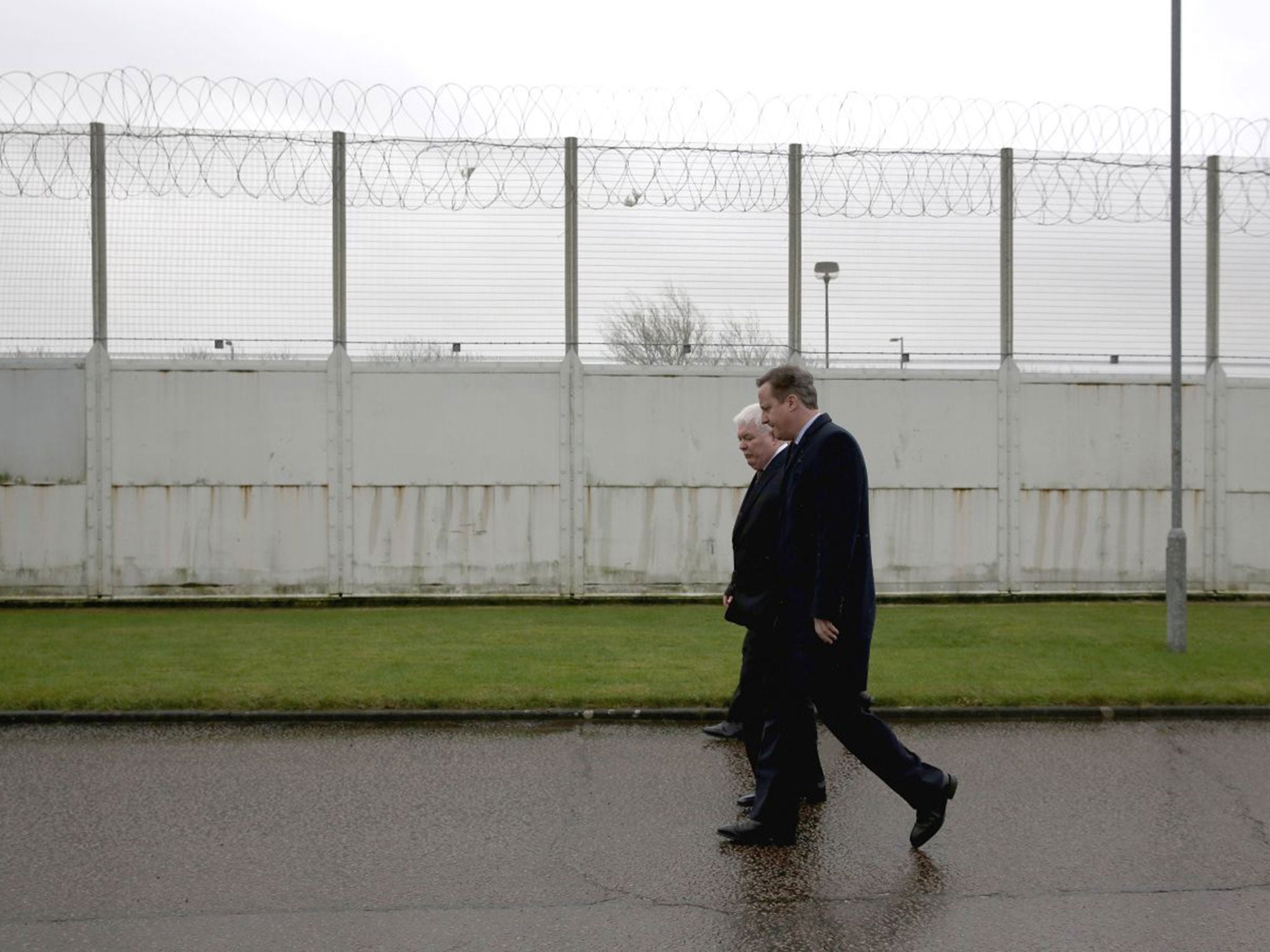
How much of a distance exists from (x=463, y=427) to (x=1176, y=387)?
24.7ft

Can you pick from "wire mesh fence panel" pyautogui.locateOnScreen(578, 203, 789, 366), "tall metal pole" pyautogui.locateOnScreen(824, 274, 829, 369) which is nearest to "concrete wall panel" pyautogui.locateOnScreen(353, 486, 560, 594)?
"wire mesh fence panel" pyautogui.locateOnScreen(578, 203, 789, 366)

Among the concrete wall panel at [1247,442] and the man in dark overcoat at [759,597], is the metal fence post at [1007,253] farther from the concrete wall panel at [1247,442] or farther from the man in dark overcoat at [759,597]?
the man in dark overcoat at [759,597]

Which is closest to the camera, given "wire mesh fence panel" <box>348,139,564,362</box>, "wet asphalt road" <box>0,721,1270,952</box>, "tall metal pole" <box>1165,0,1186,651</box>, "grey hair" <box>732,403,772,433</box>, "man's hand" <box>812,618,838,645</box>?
"wet asphalt road" <box>0,721,1270,952</box>

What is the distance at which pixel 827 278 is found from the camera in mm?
15305

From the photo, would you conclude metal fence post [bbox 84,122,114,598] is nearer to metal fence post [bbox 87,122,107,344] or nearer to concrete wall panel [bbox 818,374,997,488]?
metal fence post [bbox 87,122,107,344]

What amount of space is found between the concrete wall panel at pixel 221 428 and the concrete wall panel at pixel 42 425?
0.43m

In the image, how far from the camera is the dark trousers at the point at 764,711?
547cm

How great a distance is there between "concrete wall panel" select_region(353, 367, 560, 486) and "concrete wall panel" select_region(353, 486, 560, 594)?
17 cm

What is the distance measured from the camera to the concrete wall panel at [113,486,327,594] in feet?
47.9

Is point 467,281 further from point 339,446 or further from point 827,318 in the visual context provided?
point 827,318

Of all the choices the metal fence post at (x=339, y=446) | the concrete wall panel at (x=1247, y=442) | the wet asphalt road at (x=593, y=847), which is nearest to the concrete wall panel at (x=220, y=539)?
the metal fence post at (x=339, y=446)

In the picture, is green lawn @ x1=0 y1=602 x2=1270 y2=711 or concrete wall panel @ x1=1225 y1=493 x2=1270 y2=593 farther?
concrete wall panel @ x1=1225 y1=493 x2=1270 y2=593

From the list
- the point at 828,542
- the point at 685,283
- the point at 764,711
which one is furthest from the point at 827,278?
the point at 828,542

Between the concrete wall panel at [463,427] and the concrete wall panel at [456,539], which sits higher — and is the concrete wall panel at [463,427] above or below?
above
